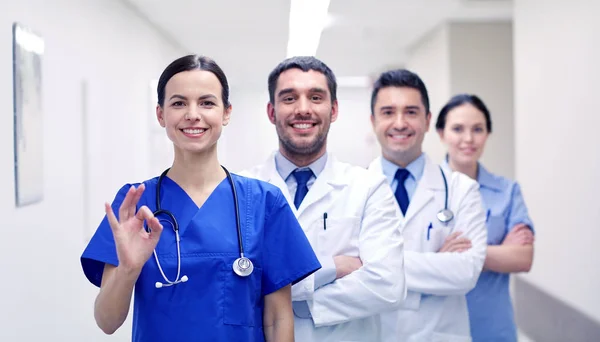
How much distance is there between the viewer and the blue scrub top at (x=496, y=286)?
231 cm

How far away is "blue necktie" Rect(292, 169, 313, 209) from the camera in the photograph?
171cm

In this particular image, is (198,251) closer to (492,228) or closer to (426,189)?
(426,189)

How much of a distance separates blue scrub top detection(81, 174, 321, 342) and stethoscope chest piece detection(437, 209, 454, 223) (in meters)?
0.75

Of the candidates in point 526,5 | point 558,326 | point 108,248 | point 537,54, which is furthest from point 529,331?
point 108,248

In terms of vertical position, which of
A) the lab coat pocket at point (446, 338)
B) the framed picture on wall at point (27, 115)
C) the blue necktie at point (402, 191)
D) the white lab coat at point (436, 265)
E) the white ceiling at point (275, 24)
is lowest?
the lab coat pocket at point (446, 338)

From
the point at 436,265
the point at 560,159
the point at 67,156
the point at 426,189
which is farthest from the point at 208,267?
the point at 560,159

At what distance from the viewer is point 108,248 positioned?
126cm

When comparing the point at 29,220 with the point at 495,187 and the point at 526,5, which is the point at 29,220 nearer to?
the point at 495,187

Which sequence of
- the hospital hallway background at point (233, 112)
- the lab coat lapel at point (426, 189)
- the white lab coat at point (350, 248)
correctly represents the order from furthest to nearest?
the hospital hallway background at point (233, 112)
the lab coat lapel at point (426, 189)
the white lab coat at point (350, 248)

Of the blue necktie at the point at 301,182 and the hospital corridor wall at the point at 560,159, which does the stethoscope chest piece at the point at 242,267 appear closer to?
the blue necktie at the point at 301,182

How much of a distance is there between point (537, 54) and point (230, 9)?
2.09m

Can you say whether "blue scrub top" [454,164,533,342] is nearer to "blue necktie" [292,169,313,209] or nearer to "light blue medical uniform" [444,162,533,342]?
"light blue medical uniform" [444,162,533,342]

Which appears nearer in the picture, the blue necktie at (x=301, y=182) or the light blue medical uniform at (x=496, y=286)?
the blue necktie at (x=301, y=182)

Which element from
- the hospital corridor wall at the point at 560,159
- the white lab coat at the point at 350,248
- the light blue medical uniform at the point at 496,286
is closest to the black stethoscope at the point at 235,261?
the white lab coat at the point at 350,248
